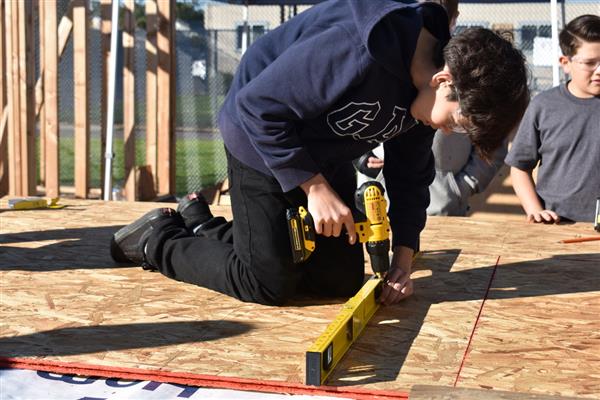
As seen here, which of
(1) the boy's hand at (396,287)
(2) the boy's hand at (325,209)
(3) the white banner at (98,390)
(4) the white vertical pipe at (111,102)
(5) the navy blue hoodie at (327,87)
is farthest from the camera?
(4) the white vertical pipe at (111,102)

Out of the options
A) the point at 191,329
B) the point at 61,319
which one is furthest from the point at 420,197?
the point at 61,319

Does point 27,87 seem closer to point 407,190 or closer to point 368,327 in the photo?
point 407,190

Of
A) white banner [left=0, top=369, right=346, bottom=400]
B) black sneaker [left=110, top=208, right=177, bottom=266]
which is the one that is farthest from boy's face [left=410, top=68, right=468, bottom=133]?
black sneaker [left=110, top=208, right=177, bottom=266]

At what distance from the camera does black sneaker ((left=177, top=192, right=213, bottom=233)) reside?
14.3ft

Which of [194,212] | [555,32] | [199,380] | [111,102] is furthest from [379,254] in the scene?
[111,102]

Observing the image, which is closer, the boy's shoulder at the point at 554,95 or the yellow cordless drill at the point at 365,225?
the yellow cordless drill at the point at 365,225

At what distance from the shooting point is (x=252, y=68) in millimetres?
3357

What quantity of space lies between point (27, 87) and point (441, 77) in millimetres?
6299

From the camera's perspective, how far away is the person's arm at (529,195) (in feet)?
16.4

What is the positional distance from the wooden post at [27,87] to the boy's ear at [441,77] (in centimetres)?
625

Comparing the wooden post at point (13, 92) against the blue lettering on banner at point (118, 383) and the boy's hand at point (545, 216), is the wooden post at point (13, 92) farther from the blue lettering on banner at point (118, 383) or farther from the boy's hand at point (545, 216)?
the blue lettering on banner at point (118, 383)

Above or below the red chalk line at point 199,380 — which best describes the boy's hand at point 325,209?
above

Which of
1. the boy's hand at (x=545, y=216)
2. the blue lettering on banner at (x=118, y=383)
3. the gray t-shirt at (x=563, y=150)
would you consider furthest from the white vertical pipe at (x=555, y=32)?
the blue lettering on banner at (x=118, y=383)

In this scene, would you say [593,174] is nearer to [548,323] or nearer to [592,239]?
[592,239]
